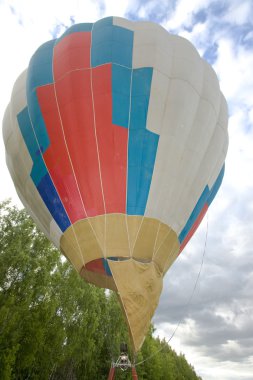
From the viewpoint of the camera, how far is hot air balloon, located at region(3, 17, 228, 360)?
659 centimetres

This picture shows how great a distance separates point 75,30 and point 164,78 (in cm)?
297

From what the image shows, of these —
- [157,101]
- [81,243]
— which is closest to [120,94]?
[157,101]

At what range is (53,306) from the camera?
12453 millimetres

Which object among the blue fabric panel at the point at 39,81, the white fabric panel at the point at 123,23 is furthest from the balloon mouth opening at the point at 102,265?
the white fabric panel at the point at 123,23

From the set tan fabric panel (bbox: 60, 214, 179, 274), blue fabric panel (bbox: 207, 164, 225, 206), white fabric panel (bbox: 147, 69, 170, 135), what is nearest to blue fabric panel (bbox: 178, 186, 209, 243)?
blue fabric panel (bbox: 207, 164, 225, 206)

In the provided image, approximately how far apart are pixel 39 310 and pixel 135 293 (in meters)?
7.46

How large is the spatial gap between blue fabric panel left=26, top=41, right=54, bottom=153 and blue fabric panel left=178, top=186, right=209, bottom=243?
12.8 ft

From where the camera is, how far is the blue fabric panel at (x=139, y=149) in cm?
682

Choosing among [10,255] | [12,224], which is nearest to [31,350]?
[10,255]

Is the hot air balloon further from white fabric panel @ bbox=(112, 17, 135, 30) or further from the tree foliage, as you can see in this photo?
the tree foliage

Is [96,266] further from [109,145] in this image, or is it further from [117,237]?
[109,145]

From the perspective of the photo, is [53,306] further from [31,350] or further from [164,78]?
[164,78]

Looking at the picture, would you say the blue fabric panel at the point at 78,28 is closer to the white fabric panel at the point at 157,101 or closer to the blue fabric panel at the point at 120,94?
the blue fabric panel at the point at 120,94

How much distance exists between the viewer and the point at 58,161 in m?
7.36
